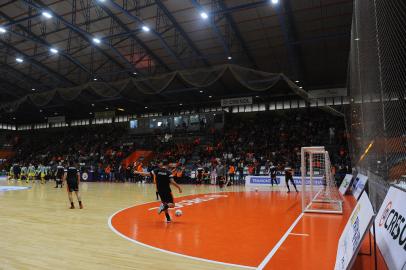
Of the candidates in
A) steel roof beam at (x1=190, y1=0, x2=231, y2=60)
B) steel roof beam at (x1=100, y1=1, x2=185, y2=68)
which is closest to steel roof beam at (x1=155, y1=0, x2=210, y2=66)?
steel roof beam at (x1=100, y1=1, x2=185, y2=68)

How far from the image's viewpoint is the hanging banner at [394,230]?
9.86 ft

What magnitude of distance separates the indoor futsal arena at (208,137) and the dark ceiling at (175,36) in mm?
129

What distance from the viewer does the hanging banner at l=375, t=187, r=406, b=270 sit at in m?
3.00

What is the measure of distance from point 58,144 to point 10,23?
84.5 feet

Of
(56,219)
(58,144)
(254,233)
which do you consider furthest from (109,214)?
(58,144)

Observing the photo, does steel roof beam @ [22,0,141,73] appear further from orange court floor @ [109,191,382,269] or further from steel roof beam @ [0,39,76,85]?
orange court floor @ [109,191,382,269]

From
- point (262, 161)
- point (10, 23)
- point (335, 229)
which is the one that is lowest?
point (335, 229)

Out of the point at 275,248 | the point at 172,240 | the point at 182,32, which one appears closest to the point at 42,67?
the point at 182,32

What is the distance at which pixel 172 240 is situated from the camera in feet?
20.1

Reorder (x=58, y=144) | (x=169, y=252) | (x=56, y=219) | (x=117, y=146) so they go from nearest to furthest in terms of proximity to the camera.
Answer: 1. (x=169, y=252)
2. (x=56, y=219)
3. (x=117, y=146)
4. (x=58, y=144)

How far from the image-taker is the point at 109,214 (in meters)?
9.48

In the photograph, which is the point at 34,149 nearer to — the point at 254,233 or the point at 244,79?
the point at 244,79

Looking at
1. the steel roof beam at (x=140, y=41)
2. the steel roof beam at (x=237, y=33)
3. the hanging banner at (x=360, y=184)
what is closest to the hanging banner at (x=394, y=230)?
the hanging banner at (x=360, y=184)

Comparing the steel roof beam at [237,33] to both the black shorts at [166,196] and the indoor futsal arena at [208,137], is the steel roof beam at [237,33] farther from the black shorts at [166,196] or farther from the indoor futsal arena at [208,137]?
the black shorts at [166,196]
